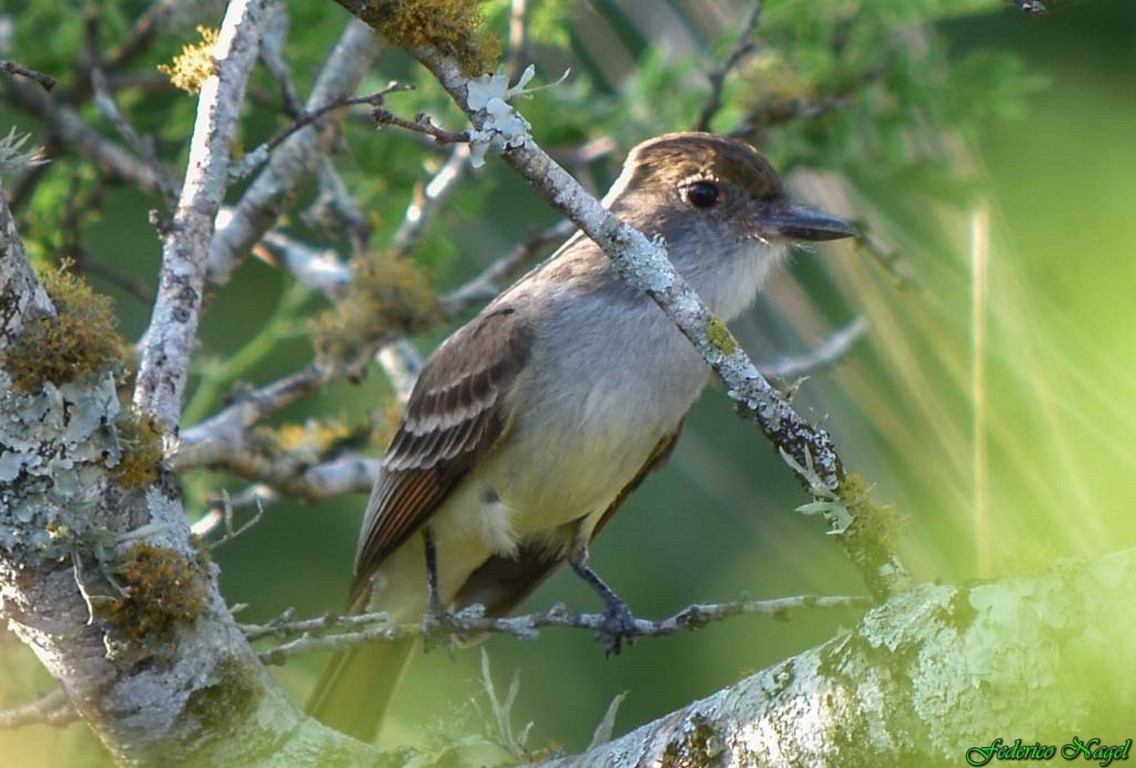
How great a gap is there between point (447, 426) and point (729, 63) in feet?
4.67

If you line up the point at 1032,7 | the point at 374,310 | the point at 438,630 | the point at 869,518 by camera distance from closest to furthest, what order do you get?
the point at 1032,7 < the point at 869,518 < the point at 438,630 < the point at 374,310

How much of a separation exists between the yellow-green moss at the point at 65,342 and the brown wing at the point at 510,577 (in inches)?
84.1

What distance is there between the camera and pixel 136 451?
2.74 m

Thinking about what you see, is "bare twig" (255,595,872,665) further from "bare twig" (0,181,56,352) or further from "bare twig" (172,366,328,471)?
"bare twig" (172,366,328,471)

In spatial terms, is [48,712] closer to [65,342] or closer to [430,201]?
[65,342]

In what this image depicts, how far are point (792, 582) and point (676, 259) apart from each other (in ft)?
4.92

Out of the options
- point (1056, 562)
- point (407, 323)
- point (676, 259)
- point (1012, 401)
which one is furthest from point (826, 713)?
point (407, 323)

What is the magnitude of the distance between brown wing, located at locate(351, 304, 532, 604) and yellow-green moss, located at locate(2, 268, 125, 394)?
1.62 metres

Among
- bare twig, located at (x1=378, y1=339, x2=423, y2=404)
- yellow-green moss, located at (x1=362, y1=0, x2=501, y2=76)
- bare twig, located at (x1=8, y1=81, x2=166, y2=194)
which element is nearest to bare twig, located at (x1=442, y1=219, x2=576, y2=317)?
bare twig, located at (x1=378, y1=339, x2=423, y2=404)

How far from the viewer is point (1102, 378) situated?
204 cm

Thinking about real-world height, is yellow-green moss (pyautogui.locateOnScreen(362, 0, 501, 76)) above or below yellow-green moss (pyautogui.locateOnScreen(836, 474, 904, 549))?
above

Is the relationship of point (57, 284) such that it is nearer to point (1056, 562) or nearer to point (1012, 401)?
point (1056, 562)

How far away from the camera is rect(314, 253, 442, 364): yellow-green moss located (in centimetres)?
475

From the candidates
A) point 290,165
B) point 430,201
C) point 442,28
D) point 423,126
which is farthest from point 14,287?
point 430,201
